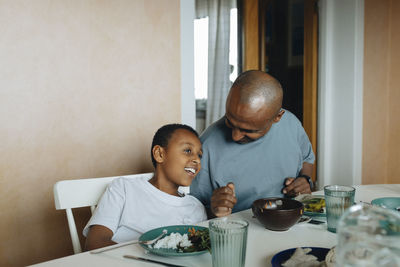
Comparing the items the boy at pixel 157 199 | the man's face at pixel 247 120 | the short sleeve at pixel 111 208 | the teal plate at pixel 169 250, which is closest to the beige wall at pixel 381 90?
the man's face at pixel 247 120

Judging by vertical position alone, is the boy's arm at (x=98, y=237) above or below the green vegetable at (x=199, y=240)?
below

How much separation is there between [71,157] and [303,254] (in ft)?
4.42

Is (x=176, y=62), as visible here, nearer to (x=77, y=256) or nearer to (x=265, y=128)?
(x=265, y=128)

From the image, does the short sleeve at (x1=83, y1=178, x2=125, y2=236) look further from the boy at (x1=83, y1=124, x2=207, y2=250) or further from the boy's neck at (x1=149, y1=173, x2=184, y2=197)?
the boy's neck at (x1=149, y1=173, x2=184, y2=197)

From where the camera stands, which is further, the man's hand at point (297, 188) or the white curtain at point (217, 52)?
the white curtain at point (217, 52)

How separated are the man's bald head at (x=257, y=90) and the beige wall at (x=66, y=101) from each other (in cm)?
85

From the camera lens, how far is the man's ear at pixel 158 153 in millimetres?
1452

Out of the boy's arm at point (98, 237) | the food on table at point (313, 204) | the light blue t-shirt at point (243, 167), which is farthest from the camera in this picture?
the light blue t-shirt at point (243, 167)

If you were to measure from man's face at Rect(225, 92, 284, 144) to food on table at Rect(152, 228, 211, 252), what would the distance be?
581 millimetres

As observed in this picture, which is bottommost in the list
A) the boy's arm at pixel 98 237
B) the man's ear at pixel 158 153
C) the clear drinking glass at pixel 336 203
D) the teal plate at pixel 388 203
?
the boy's arm at pixel 98 237

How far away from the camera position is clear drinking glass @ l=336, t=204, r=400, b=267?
47cm

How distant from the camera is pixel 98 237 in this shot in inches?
44.7

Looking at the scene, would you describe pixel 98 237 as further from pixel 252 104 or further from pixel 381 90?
pixel 381 90

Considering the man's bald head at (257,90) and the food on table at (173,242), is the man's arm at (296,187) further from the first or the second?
the food on table at (173,242)
